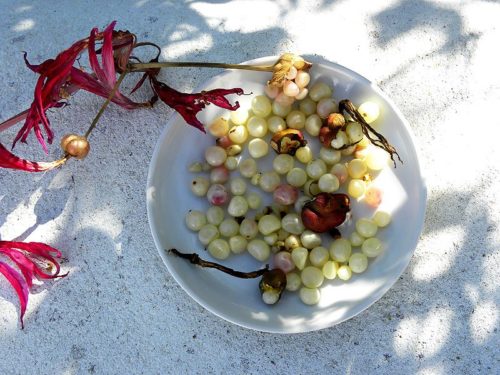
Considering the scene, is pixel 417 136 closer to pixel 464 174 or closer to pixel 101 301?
pixel 464 174

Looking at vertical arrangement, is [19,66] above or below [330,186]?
above

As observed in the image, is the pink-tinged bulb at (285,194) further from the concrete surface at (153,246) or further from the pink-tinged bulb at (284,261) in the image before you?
the concrete surface at (153,246)

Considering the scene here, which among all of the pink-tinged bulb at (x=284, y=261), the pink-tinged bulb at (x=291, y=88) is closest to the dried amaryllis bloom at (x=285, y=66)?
the pink-tinged bulb at (x=291, y=88)

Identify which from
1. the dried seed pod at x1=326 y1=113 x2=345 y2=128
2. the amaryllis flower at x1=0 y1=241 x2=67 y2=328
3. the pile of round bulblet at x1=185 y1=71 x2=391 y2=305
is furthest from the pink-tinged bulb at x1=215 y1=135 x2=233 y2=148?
the amaryllis flower at x1=0 y1=241 x2=67 y2=328

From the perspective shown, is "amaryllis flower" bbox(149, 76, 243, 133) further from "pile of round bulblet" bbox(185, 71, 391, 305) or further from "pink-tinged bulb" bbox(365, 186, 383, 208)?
"pink-tinged bulb" bbox(365, 186, 383, 208)

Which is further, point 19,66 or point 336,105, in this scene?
point 19,66

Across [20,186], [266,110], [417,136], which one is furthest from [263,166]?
[20,186]
